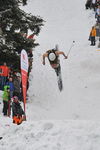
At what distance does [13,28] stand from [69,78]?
7209 mm

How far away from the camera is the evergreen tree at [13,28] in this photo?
16250 mm

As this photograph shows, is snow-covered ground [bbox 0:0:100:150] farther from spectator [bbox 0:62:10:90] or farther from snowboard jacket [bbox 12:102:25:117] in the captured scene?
spectator [bbox 0:62:10:90]

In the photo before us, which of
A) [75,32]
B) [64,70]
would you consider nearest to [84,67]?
[64,70]

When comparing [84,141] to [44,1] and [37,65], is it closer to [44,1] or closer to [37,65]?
[37,65]

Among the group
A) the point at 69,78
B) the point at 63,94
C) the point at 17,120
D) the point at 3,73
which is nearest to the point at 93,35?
the point at 69,78

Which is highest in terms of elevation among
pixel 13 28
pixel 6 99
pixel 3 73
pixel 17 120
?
pixel 13 28

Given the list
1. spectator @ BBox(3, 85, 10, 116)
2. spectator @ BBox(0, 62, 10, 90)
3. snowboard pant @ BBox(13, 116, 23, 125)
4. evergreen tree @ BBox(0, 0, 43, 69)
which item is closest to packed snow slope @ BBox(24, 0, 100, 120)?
spectator @ BBox(3, 85, 10, 116)

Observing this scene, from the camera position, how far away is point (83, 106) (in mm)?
18688

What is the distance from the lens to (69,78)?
22.6 meters

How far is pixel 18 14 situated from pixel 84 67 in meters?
8.31

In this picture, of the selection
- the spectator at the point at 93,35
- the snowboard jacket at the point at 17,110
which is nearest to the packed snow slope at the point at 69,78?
the spectator at the point at 93,35

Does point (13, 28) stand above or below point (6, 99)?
above

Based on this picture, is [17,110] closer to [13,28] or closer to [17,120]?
[17,120]

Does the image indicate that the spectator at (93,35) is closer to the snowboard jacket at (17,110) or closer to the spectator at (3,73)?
the spectator at (3,73)
